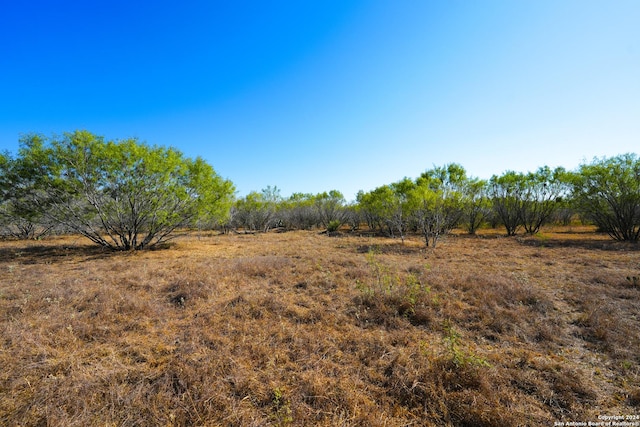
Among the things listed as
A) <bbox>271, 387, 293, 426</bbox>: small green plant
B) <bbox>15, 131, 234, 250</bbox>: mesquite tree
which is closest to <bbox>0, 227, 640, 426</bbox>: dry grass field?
<bbox>271, 387, 293, 426</bbox>: small green plant

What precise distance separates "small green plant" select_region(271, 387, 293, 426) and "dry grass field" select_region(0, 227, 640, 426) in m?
0.02

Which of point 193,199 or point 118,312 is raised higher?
point 193,199

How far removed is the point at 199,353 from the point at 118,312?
133 inches

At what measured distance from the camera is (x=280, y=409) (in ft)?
9.53

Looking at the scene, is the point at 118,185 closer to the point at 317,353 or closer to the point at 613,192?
the point at 317,353

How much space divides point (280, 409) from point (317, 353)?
135 cm

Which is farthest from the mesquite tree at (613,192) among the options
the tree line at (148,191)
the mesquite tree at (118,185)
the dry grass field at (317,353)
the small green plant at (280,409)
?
the mesquite tree at (118,185)

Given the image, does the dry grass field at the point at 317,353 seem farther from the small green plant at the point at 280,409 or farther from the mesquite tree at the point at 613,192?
the mesquite tree at the point at 613,192

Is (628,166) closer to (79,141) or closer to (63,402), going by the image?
(63,402)

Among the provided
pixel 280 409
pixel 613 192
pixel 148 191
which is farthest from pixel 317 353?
pixel 613 192

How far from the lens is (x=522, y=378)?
11.4 ft

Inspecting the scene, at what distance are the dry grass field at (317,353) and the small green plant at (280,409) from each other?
0.08 feet

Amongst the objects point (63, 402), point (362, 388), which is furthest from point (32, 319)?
point (362, 388)

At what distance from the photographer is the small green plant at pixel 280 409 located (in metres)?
2.75
